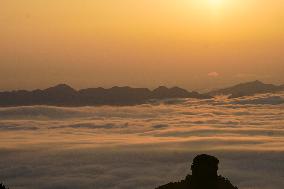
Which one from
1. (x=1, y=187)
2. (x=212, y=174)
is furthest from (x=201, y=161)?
(x=1, y=187)

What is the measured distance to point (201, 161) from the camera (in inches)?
3228

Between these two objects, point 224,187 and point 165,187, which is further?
point 165,187

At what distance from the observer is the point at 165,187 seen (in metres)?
96.5

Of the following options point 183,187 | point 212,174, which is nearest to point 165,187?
point 183,187

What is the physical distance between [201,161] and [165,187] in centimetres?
1638

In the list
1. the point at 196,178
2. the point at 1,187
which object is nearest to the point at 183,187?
the point at 196,178

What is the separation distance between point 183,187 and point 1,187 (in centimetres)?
2709

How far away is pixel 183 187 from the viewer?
87.1m

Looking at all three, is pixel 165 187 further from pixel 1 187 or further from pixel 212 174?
pixel 1 187

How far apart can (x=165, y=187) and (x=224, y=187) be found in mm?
12955

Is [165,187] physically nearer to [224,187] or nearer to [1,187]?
[224,187]

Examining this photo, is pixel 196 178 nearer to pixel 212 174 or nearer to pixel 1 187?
pixel 212 174

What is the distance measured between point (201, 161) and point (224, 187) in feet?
25.7

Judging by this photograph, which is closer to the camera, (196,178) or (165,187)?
(196,178)
